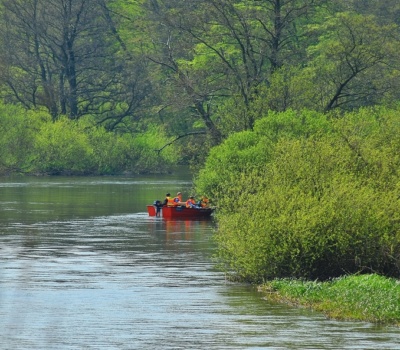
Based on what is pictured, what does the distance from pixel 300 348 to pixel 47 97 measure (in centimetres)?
9030

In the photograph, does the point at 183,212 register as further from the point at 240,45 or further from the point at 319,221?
the point at 319,221

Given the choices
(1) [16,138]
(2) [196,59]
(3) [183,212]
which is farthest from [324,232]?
(1) [16,138]

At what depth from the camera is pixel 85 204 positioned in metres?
66.1

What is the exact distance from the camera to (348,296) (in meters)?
27.9

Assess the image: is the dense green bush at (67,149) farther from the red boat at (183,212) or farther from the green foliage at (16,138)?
the red boat at (183,212)

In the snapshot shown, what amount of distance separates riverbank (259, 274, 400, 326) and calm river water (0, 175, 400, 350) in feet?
1.53

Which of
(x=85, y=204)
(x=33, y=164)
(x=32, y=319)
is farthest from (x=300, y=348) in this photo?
(x=33, y=164)

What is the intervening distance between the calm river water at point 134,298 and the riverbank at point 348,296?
0.47 m

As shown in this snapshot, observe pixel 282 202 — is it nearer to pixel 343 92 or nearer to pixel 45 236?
pixel 45 236

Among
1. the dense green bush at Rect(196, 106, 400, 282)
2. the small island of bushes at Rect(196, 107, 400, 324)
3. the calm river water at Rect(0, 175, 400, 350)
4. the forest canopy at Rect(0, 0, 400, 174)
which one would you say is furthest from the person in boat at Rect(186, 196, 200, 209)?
the dense green bush at Rect(196, 106, 400, 282)

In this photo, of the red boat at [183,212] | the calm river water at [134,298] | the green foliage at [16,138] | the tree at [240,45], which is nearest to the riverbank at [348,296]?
the calm river water at [134,298]

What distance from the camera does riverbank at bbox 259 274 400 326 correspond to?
26609 mm

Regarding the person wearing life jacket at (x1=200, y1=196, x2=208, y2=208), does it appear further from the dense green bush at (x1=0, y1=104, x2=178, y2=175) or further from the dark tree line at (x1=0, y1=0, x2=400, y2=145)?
the dense green bush at (x1=0, y1=104, x2=178, y2=175)

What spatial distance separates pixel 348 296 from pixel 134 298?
581 centimetres
